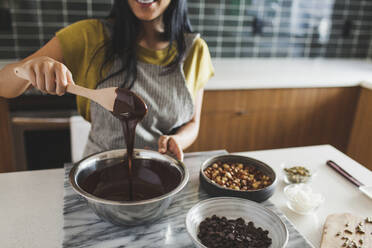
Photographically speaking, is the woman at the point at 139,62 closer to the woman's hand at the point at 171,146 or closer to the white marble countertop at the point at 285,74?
the woman's hand at the point at 171,146

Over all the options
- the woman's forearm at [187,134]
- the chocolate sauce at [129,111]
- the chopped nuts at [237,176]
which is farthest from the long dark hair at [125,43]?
the chopped nuts at [237,176]

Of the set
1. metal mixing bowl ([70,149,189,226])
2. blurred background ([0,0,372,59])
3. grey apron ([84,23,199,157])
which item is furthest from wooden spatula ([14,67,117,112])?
blurred background ([0,0,372,59])

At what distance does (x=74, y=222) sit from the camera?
0.78 metres

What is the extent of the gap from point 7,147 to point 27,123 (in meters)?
0.20

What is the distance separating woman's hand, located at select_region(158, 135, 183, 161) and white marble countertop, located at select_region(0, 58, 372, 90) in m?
1.00

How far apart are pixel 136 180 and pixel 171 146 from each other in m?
0.15

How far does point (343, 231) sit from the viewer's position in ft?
2.61

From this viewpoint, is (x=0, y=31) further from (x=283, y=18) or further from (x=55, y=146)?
(x=283, y=18)

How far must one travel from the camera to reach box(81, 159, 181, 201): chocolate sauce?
2.80 ft

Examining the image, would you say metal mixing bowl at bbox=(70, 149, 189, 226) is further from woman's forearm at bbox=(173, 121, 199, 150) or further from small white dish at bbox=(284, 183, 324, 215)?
woman's forearm at bbox=(173, 121, 199, 150)

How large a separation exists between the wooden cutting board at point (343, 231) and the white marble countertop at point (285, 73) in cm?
123

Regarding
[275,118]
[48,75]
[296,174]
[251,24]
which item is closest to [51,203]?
[48,75]

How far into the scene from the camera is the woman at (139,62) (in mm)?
1190

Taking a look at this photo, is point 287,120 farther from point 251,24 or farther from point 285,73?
point 251,24
